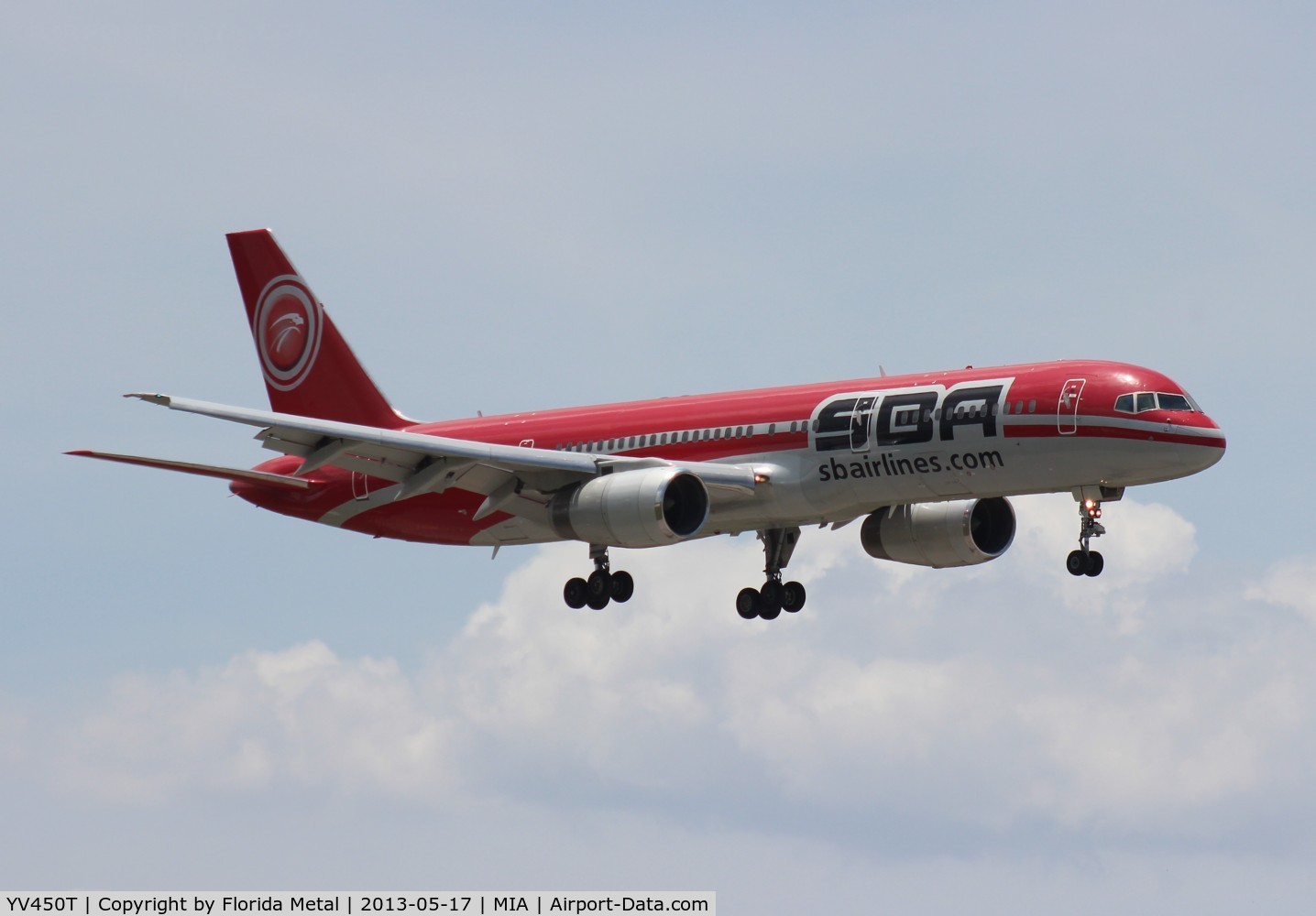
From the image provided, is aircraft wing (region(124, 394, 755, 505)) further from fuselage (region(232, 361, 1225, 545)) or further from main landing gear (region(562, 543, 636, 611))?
main landing gear (region(562, 543, 636, 611))

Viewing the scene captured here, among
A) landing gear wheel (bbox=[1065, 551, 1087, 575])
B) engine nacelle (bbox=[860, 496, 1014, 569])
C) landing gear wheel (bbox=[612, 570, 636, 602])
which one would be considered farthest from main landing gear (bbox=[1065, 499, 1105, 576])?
landing gear wheel (bbox=[612, 570, 636, 602])

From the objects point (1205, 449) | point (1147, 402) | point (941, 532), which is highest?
point (941, 532)

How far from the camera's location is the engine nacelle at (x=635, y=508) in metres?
48.1

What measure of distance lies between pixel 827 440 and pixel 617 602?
7.88 meters

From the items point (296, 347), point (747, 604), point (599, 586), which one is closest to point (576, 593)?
point (599, 586)

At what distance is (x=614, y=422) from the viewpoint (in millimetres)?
53562

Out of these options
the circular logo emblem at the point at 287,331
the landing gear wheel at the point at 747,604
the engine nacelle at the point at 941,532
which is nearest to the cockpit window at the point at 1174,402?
the engine nacelle at the point at 941,532

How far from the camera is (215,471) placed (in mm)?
55000

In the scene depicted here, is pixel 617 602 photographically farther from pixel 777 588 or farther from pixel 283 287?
pixel 283 287

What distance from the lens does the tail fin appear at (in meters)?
60.2

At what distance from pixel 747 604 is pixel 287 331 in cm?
1623

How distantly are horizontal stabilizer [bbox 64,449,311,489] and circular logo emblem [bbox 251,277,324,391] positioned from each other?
4.80 meters

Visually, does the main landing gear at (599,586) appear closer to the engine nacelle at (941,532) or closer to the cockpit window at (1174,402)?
the engine nacelle at (941,532)

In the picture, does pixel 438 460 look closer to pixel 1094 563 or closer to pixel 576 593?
pixel 576 593
